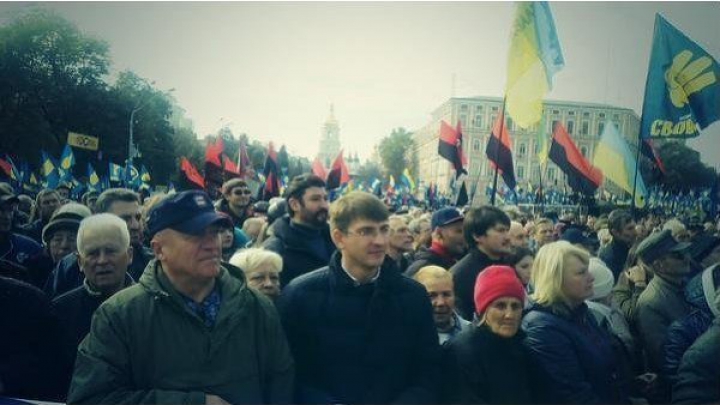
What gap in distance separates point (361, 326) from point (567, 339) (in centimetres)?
117

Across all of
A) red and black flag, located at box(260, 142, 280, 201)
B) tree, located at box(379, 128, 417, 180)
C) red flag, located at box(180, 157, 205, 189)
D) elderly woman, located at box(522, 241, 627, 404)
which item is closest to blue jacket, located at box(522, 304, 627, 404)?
elderly woman, located at box(522, 241, 627, 404)

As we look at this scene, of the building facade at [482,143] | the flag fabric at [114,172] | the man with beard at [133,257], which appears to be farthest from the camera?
the building facade at [482,143]

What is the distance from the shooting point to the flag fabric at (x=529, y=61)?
250 inches

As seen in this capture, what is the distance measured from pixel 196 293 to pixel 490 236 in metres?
2.58

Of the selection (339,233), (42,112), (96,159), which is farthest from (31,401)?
(96,159)

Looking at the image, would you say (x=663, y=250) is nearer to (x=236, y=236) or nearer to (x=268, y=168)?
(x=236, y=236)

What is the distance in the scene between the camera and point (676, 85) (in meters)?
6.57

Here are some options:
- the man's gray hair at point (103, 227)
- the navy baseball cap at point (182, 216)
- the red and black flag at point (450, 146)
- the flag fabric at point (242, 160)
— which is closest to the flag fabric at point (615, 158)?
the red and black flag at point (450, 146)

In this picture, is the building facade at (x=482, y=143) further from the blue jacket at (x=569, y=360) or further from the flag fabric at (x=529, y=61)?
the blue jacket at (x=569, y=360)

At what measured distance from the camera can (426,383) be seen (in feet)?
8.71

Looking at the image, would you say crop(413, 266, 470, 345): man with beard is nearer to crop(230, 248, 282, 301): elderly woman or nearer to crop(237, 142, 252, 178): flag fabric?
crop(230, 248, 282, 301): elderly woman

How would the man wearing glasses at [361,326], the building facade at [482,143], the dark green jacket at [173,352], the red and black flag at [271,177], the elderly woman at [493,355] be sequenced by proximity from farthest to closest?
the building facade at [482,143]
the red and black flag at [271,177]
the elderly woman at [493,355]
the man wearing glasses at [361,326]
the dark green jacket at [173,352]

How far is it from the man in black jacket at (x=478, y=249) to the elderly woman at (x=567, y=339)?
0.97 metres

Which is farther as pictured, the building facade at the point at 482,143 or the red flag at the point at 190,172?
the building facade at the point at 482,143
